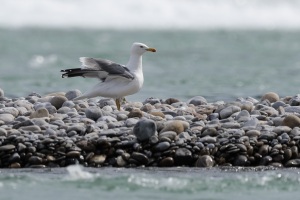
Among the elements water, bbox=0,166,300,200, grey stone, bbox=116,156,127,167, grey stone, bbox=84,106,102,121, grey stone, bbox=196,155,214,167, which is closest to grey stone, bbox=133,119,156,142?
grey stone, bbox=116,156,127,167

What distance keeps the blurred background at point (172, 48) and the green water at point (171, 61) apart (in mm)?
20

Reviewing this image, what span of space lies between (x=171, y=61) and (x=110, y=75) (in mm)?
15462

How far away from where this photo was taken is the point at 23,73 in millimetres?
21641

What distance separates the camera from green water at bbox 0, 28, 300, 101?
17863mm

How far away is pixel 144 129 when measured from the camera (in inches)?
368

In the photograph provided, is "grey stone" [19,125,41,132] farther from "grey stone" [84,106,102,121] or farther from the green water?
the green water

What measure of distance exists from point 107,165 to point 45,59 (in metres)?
17.0

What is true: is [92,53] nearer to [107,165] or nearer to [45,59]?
[45,59]

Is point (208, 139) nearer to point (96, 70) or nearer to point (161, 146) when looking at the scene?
point (161, 146)

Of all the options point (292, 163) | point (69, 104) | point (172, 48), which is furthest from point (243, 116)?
point (172, 48)

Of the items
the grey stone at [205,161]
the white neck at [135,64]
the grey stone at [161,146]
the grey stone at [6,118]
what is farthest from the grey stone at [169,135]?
the white neck at [135,64]

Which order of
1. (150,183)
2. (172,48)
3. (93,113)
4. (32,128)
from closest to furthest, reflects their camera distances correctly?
(150,183), (32,128), (93,113), (172,48)

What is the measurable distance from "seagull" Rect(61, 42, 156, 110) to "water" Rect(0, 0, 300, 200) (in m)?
1.85

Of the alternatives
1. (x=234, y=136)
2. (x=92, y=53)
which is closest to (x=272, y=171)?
(x=234, y=136)
